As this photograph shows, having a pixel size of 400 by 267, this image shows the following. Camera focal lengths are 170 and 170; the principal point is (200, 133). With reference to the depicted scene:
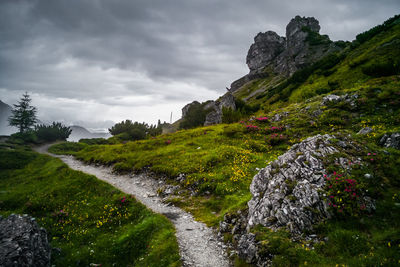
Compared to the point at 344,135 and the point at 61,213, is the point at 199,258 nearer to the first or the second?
the point at 344,135

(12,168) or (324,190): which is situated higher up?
(324,190)

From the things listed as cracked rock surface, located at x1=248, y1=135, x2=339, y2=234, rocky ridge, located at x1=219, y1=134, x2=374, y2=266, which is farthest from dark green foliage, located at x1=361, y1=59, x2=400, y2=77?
cracked rock surface, located at x1=248, y1=135, x2=339, y2=234

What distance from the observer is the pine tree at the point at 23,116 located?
2365 inches

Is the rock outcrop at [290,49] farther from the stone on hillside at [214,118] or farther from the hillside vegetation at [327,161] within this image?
the stone on hillside at [214,118]

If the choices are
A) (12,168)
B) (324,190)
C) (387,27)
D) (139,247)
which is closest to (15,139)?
(12,168)

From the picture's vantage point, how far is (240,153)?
21359 mm

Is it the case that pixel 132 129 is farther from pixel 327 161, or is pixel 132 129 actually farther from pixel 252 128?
pixel 327 161

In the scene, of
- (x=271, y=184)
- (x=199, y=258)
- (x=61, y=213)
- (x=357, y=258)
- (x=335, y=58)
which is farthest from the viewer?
(x=335, y=58)

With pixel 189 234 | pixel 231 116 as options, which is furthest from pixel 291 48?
pixel 189 234

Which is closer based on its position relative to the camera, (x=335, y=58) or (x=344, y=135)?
(x=344, y=135)

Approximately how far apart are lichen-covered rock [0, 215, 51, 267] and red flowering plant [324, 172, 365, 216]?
15.1 meters

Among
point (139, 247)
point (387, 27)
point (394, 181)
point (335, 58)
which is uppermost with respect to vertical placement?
point (387, 27)

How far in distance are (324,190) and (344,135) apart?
17.7 feet

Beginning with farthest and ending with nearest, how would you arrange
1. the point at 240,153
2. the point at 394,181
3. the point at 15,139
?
1. the point at 15,139
2. the point at 240,153
3. the point at 394,181
